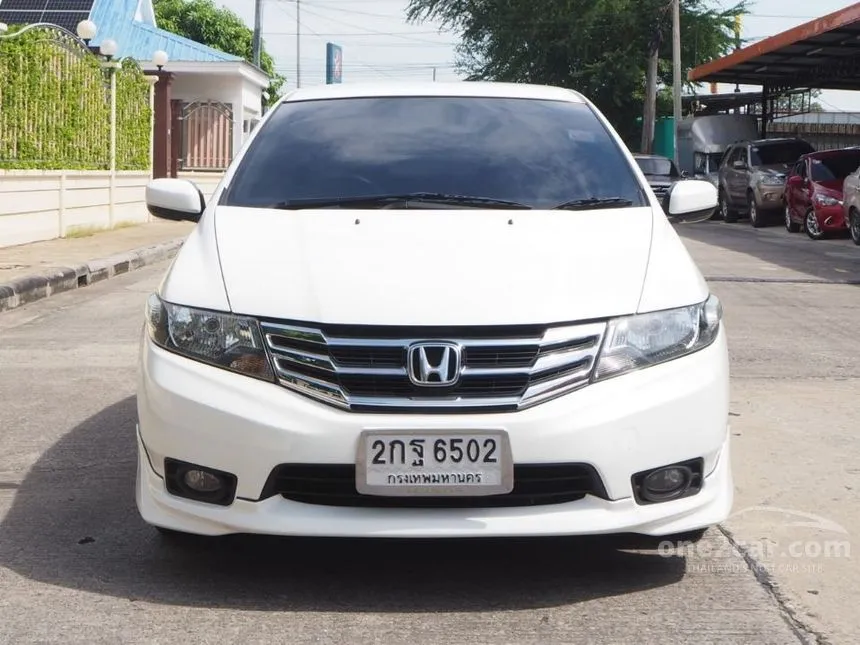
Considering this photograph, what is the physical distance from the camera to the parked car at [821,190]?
22375mm

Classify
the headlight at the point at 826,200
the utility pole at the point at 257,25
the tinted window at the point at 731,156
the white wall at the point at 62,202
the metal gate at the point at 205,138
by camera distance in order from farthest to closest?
the utility pole at the point at 257,25
the metal gate at the point at 205,138
the tinted window at the point at 731,156
the headlight at the point at 826,200
the white wall at the point at 62,202

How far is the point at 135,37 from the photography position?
1727 inches

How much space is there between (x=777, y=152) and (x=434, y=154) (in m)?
24.0

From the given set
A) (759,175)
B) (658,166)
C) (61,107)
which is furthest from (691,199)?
(658,166)

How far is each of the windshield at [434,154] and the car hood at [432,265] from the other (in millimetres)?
301

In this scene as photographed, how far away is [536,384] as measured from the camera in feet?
12.4

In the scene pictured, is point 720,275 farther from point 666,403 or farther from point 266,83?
point 266,83

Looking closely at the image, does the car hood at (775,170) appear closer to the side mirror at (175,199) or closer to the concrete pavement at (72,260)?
the concrete pavement at (72,260)

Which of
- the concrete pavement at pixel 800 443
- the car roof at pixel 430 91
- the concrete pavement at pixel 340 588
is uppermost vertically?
the car roof at pixel 430 91

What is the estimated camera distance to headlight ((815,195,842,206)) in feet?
73.1

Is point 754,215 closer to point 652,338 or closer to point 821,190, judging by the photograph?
point 821,190

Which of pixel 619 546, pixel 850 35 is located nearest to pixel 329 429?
pixel 619 546

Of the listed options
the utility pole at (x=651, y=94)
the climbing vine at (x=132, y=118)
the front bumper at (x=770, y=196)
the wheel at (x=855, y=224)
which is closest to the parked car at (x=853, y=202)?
the wheel at (x=855, y=224)

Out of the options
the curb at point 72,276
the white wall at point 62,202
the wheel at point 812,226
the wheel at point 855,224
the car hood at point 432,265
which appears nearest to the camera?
the car hood at point 432,265
